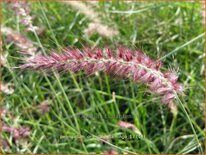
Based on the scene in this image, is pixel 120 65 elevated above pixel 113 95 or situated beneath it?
elevated above

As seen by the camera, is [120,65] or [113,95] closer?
[120,65]

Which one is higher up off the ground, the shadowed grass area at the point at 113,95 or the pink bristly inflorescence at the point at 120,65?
the pink bristly inflorescence at the point at 120,65

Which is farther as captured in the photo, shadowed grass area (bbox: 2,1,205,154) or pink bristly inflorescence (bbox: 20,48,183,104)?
shadowed grass area (bbox: 2,1,205,154)

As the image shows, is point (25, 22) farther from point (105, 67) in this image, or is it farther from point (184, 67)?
point (184, 67)

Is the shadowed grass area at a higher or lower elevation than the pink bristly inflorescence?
lower

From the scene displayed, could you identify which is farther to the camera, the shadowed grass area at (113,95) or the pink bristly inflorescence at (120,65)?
the shadowed grass area at (113,95)
